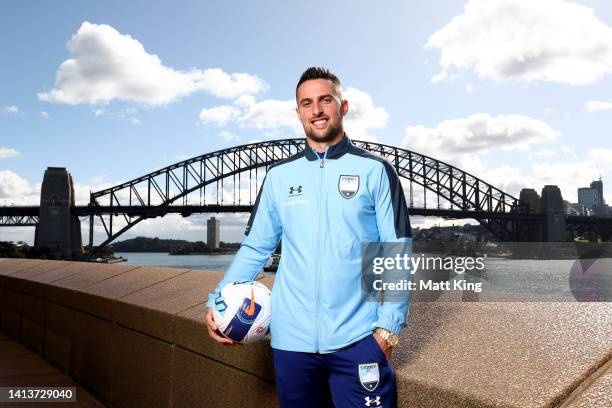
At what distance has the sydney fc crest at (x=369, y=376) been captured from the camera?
4.96 feet

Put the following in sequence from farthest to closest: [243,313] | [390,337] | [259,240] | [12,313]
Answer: [12,313] < [259,240] < [243,313] < [390,337]

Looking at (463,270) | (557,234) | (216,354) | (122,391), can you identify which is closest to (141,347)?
(122,391)

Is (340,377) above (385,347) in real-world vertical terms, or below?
below

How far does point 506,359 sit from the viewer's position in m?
1.48

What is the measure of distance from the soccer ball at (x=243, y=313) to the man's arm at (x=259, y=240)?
0.36ft

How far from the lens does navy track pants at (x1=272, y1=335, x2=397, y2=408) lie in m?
1.52

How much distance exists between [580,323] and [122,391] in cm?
259

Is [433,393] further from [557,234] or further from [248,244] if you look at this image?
[557,234]

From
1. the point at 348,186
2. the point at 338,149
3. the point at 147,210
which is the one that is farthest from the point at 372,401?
the point at 147,210

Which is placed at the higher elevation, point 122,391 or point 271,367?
point 271,367

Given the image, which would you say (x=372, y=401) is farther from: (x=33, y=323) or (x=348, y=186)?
(x=33, y=323)

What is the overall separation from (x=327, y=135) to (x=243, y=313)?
25.8 inches

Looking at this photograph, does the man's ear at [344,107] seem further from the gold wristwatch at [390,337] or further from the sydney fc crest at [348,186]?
the gold wristwatch at [390,337]

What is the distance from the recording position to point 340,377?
1.59m
